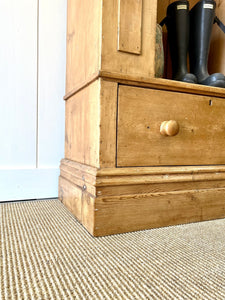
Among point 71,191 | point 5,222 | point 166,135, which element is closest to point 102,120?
point 166,135

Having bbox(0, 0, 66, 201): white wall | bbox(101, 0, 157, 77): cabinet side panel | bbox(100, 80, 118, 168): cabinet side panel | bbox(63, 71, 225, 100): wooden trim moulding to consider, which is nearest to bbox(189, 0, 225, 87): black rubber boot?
bbox(63, 71, 225, 100): wooden trim moulding

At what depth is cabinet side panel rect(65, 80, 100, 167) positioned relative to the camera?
0.68 metres

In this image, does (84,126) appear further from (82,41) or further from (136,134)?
(82,41)

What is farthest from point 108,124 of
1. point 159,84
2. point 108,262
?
point 108,262

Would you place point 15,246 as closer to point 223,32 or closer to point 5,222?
point 5,222

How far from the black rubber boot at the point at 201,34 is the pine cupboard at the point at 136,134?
A: 23cm

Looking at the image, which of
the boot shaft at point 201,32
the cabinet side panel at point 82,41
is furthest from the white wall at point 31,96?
the boot shaft at point 201,32

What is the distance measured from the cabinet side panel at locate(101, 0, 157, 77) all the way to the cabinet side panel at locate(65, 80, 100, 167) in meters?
0.08

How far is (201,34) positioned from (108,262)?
96 centimetres

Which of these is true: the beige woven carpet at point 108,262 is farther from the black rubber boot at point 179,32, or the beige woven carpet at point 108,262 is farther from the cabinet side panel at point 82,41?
the black rubber boot at point 179,32

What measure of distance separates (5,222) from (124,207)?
1.24 feet

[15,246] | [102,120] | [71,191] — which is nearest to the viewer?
[15,246]

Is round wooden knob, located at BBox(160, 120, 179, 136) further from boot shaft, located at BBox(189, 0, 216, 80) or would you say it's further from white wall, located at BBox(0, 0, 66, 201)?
white wall, located at BBox(0, 0, 66, 201)

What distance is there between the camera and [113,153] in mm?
→ 675
